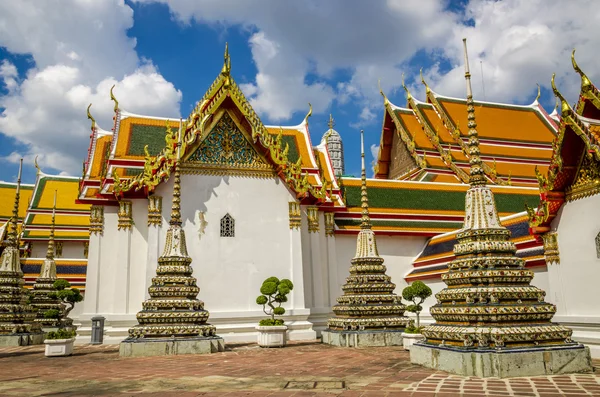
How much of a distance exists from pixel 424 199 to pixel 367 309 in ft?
26.7

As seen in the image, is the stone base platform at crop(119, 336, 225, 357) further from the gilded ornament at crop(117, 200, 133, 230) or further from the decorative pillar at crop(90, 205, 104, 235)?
the decorative pillar at crop(90, 205, 104, 235)

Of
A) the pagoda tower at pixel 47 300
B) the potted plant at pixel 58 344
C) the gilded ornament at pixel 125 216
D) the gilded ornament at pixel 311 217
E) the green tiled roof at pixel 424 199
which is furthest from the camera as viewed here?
the green tiled roof at pixel 424 199

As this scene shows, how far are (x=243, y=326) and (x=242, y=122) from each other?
17.7 feet

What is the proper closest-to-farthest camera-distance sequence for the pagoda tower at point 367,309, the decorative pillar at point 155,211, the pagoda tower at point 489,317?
the pagoda tower at point 489,317
the pagoda tower at point 367,309
the decorative pillar at point 155,211

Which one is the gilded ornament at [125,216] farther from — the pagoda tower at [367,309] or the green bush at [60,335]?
the pagoda tower at [367,309]

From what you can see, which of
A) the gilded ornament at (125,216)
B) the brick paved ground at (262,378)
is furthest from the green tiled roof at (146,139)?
the brick paved ground at (262,378)

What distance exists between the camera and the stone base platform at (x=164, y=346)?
9.95 m

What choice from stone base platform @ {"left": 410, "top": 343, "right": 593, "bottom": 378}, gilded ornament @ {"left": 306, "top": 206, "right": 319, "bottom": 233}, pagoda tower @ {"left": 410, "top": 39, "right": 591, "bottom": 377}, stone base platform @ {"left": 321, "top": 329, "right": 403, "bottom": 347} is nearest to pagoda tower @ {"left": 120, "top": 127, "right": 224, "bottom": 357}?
stone base platform @ {"left": 321, "top": 329, "right": 403, "bottom": 347}

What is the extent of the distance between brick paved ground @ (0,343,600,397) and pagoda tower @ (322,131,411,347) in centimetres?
104

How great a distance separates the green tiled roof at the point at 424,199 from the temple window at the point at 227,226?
477 cm

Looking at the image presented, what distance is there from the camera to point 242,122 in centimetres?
1453

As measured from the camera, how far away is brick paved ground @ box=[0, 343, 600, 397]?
5.50 meters

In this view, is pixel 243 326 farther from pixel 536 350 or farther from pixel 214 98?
pixel 536 350

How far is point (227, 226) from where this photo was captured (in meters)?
14.1
